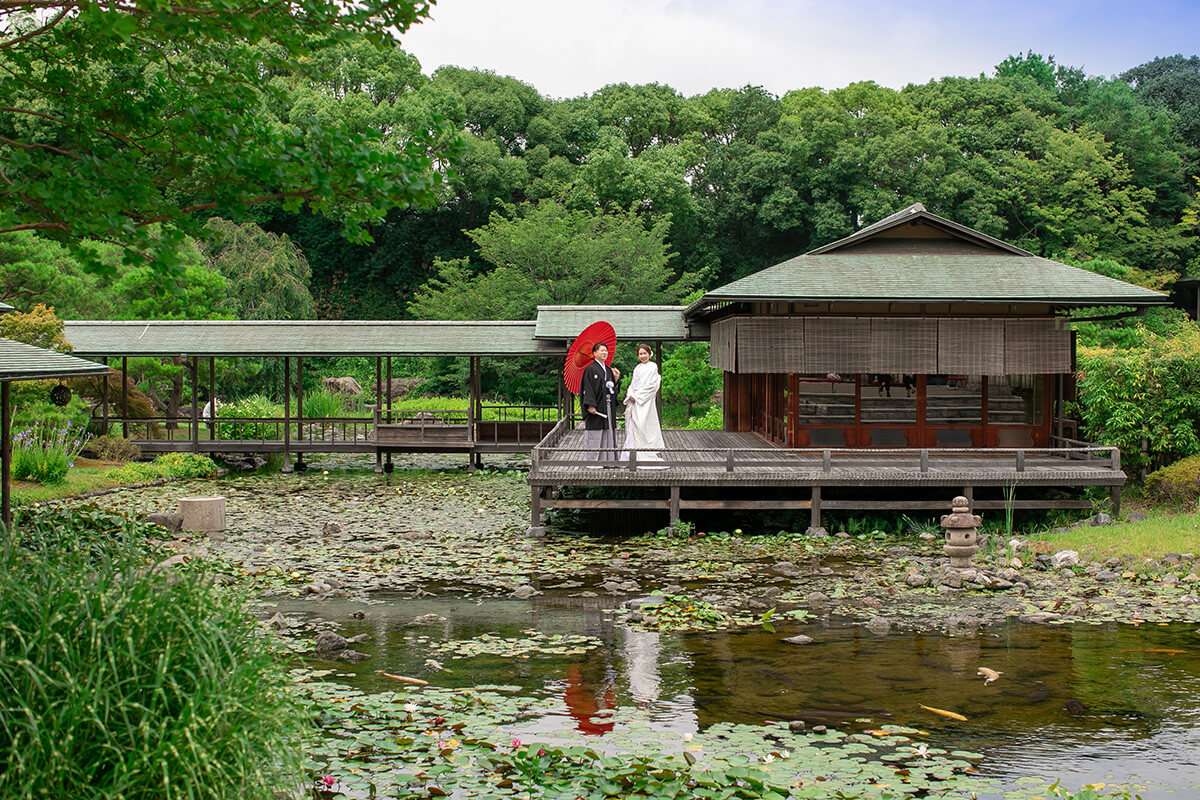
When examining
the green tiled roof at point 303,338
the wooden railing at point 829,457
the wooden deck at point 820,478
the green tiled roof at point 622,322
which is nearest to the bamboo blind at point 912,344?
the wooden railing at point 829,457

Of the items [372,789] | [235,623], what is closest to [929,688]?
[372,789]

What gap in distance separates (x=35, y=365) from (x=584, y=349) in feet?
29.1

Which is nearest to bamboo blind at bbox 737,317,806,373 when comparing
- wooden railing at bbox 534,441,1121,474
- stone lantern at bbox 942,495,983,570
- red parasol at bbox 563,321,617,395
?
wooden railing at bbox 534,441,1121,474

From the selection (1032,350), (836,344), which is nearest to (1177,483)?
(1032,350)

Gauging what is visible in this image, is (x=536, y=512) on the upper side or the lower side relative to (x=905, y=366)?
lower

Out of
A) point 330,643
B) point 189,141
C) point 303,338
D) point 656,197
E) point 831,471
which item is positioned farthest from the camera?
point 656,197

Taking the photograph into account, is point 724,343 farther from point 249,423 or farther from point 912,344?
point 249,423

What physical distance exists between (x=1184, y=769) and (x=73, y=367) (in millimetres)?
13984

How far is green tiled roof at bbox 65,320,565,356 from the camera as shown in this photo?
24766 mm

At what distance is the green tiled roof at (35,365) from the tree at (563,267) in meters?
18.4

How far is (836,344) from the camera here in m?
18.3

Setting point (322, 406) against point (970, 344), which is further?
point (322, 406)

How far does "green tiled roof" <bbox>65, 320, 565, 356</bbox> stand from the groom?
22.1ft

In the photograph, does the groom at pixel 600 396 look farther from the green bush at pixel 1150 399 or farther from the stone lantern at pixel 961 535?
the green bush at pixel 1150 399
